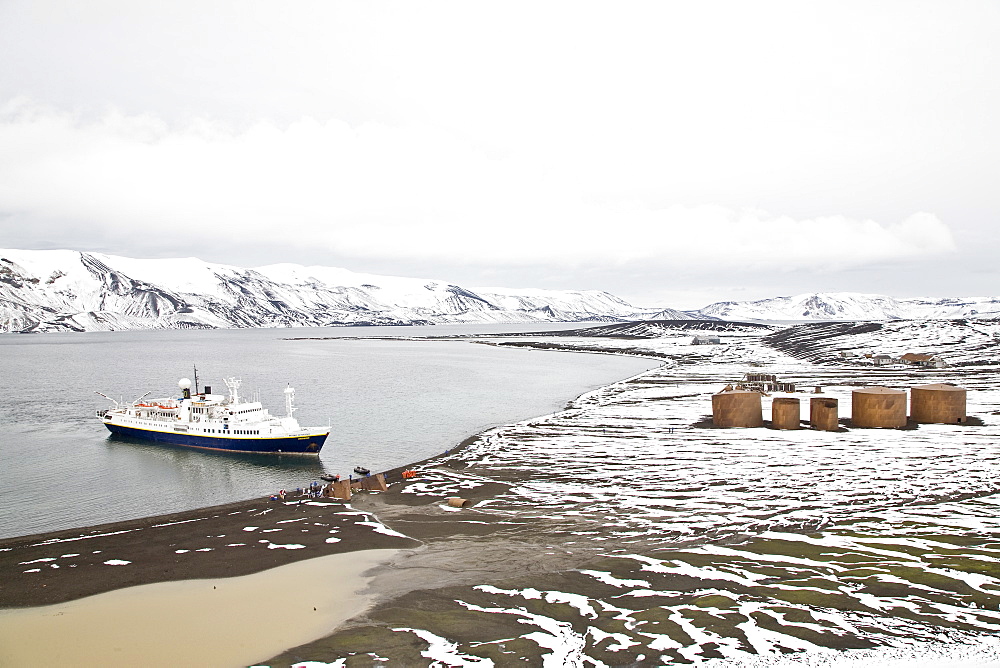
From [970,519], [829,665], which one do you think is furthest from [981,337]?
Answer: [829,665]

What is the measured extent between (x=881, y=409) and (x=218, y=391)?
8221 cm

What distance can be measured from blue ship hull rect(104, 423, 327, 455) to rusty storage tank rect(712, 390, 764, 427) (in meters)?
32.0

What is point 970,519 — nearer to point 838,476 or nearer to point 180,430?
point 838,476

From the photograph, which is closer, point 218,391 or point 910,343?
point 218,391

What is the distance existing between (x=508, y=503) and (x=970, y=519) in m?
20.3

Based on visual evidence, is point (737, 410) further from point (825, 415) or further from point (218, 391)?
point (218, 391)

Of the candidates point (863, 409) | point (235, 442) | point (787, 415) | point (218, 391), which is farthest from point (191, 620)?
point (218, 391)

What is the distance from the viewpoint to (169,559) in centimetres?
2731

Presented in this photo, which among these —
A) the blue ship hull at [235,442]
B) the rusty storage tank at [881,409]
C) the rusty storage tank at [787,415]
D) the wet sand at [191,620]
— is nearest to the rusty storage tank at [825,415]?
the rusty storage tank at [787,415]

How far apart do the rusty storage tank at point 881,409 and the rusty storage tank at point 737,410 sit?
7447 millimetres

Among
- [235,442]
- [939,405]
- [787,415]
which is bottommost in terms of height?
[235,442]

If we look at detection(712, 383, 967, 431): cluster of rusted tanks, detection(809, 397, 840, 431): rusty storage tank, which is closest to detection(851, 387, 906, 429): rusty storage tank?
detection(712, 383, 967, 431): cluster of rusted tanks

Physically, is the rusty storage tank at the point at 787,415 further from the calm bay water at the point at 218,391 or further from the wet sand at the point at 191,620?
the wet sand at the point at 191,620

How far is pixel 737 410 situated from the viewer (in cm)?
5500
